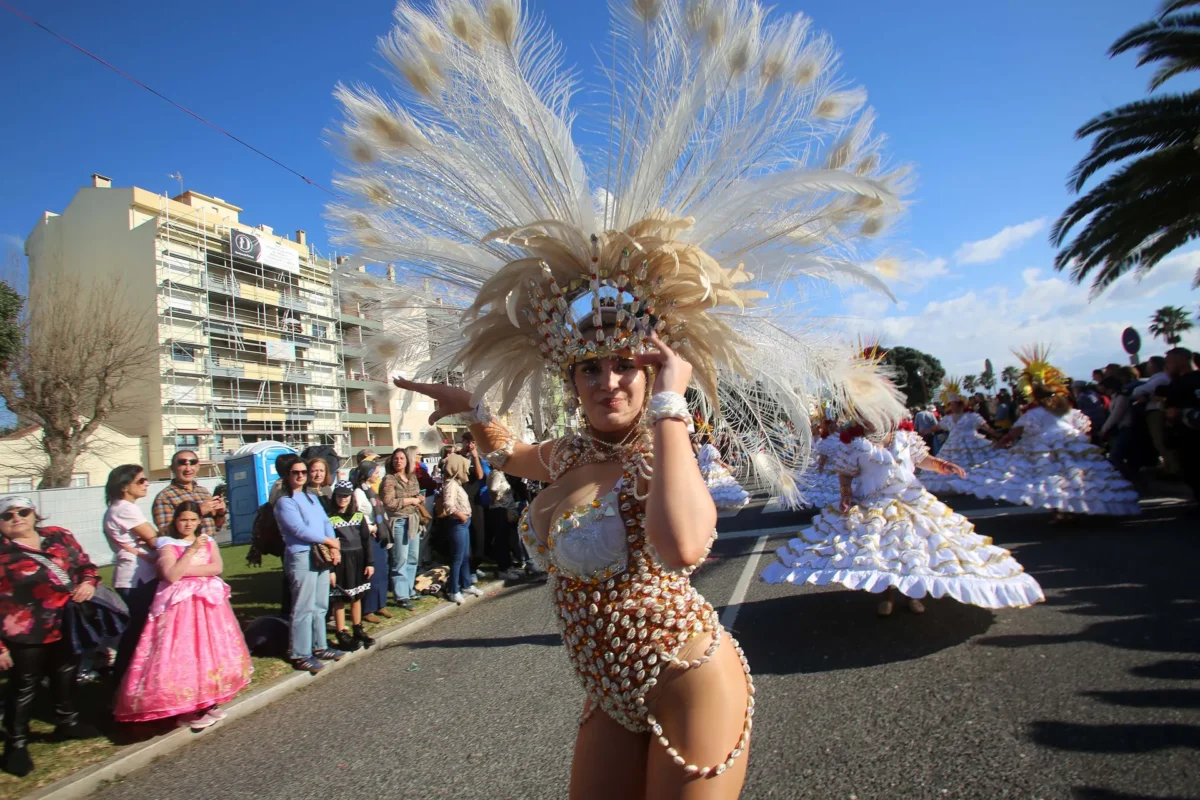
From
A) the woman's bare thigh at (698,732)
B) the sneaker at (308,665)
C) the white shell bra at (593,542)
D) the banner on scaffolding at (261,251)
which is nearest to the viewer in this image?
the woman's bare thigh at (698,732)

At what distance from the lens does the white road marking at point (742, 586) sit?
5684 mm

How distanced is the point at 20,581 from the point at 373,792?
276cm

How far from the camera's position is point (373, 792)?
3.52m

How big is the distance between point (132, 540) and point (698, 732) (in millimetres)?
5140

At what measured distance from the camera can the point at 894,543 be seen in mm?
4969

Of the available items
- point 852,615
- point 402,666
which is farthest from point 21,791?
point 852,615

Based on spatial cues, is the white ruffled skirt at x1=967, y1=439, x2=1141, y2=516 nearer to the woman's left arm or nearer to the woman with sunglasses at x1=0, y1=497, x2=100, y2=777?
the woman's left arm

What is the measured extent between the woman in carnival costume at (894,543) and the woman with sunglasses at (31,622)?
509 centimetres

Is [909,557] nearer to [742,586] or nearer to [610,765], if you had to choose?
[742,586]

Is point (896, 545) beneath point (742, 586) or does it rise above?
above

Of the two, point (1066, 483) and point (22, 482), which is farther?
point (22, 482)

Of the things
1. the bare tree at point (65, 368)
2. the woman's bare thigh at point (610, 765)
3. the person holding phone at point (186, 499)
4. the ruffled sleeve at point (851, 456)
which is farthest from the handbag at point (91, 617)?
the bare tree at point (65, 368)

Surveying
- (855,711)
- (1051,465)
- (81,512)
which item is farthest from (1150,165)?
(81,512)

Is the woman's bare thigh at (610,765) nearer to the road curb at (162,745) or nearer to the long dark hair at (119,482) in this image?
the road curb at (162,745)
